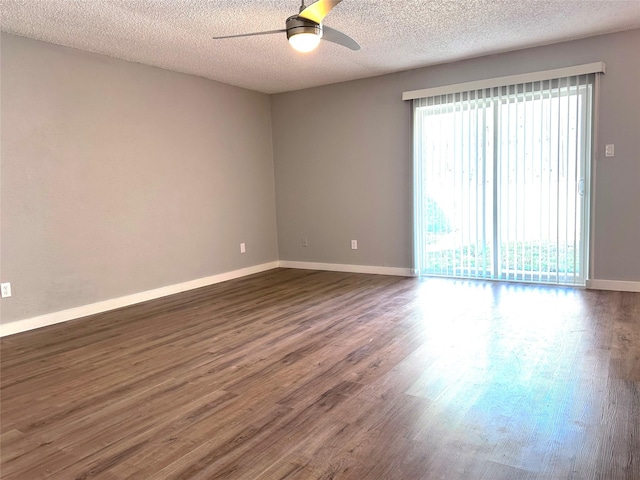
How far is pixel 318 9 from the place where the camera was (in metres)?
2.78

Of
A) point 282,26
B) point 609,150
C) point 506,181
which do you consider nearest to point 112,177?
point 282,26

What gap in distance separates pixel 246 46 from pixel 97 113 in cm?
158

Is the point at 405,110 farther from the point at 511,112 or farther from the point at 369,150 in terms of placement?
the point at 511,112

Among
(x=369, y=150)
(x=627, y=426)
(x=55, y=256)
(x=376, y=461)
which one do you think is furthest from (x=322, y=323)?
(x=369, y=150)

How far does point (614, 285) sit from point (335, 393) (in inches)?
139

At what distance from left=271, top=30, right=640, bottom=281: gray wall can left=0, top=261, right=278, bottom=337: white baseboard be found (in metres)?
1.31

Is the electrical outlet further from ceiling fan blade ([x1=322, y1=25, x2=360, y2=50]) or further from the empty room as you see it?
ceiling fan blade ([x1=322, y1=25, x2=360, y2=50])

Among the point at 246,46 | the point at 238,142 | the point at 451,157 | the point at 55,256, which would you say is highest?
the point at 246,46

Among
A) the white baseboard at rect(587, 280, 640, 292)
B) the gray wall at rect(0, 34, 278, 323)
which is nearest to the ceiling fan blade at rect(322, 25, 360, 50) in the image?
the gray wall at rect(0, 34, 278, 323)

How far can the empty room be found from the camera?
6.75 ft

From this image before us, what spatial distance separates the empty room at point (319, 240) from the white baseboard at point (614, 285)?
0.03 meters

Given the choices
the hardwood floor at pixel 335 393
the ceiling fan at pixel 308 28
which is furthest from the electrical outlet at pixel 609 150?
the ceiling fan at pixel 308 28

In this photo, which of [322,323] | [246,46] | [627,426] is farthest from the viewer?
[246,46]

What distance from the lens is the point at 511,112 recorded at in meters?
4.87
